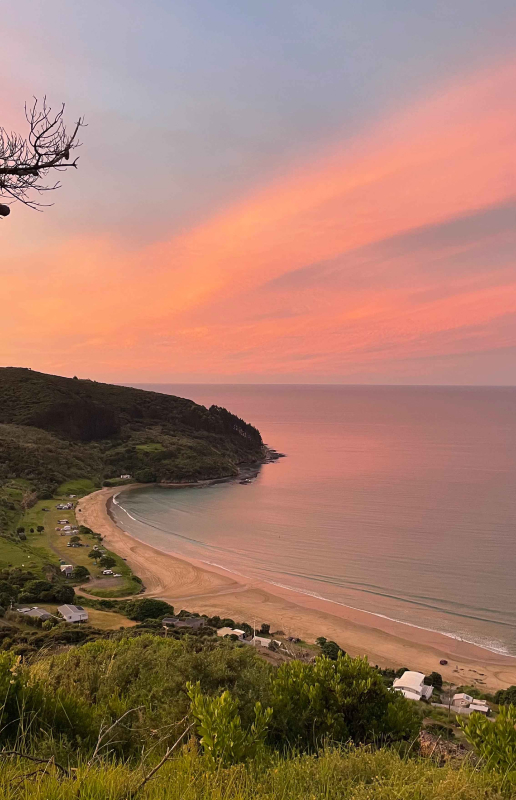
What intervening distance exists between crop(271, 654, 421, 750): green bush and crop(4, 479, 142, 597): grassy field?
34.3 m

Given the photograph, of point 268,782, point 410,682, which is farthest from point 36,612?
point 268,782

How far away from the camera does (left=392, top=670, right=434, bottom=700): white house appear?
2310 centimetres

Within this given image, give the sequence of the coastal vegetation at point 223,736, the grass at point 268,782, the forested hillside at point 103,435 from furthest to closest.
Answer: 1. the forested hillside at point 103,435
2. the coastal vegetation at point 223,736
3. the grass at point 268,782

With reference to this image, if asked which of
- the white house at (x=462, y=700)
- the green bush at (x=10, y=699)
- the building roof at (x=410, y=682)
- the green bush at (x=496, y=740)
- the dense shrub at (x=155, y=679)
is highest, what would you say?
the green bush at (x=496, y=740)

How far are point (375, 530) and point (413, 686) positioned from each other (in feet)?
109

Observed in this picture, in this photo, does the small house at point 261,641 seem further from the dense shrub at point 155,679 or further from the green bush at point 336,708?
the green bush at point 336,708

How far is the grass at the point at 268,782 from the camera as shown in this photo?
406cm

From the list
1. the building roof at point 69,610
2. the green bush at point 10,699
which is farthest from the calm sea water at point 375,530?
the green bush at point 10,699

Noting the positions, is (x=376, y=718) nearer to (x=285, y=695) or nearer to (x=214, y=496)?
(x=285, y=695)

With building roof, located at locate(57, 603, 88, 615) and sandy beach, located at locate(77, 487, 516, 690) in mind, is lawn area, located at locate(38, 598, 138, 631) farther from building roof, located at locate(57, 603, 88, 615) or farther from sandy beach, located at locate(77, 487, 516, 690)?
sandy beach, located at locate(77, 487, 516, 690)

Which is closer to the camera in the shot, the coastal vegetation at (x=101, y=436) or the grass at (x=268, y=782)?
the grass at (x=268, y=782)

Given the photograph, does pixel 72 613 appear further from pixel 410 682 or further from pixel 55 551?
pixel 410 682

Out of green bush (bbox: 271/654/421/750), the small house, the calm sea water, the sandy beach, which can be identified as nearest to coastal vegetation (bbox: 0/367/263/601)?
the sandy beach

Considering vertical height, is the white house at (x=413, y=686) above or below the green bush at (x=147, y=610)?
above
